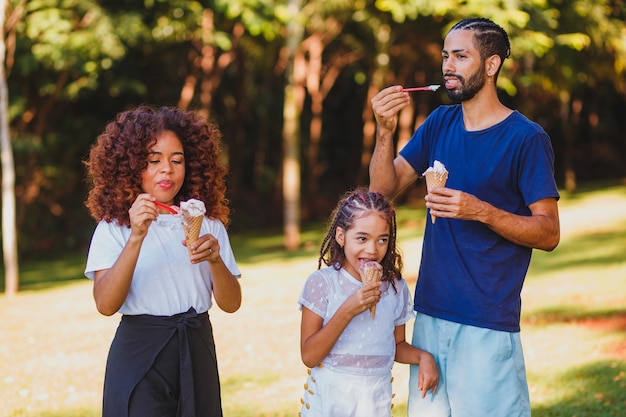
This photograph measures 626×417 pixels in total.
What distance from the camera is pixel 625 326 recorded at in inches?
396

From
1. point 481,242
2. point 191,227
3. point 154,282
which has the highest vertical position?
point 191,227

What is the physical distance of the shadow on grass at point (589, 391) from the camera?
6.82m

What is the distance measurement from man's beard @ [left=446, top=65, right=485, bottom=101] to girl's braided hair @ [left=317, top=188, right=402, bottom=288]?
566 mm

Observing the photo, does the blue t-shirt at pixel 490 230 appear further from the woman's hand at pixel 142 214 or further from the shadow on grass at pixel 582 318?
the shadow on grass at pixel 582 318

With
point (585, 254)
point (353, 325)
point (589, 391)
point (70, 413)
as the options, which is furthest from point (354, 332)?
point (585, 254)

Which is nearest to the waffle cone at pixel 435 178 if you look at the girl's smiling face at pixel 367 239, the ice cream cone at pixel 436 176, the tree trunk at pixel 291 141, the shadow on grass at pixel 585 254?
the ice cream cone at pixel 436 176

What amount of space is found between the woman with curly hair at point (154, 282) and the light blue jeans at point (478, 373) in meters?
0.95

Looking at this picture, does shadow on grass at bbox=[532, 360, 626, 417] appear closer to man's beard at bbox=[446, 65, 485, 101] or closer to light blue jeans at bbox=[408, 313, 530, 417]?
light blue jeans at bbox=[408, 313, 530, 417]

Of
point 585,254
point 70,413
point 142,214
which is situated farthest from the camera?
point 585,254

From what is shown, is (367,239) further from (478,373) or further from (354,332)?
(478,373)

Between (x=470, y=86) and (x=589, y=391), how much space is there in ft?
14.9

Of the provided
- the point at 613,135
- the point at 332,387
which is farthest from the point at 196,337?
the point at 613,135

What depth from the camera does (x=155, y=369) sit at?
365 centimetres

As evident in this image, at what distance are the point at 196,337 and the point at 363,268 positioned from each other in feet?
2.61
